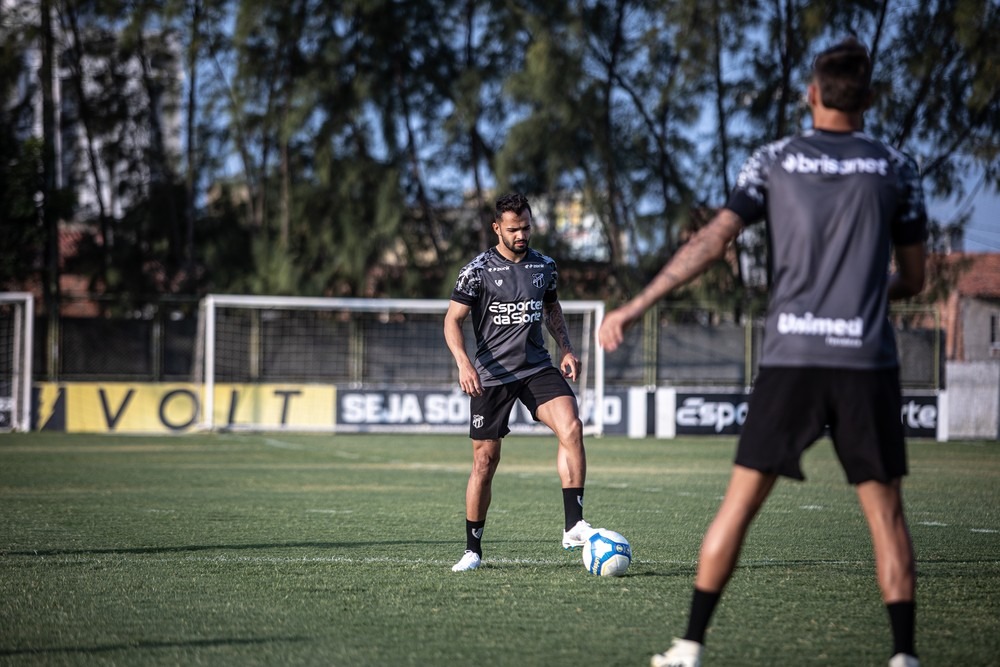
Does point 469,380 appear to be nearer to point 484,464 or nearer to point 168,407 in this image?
point 484,464

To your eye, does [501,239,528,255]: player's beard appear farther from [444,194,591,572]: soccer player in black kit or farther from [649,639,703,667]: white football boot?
[649,639,703,667]: white football boot

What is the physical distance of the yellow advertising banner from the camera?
2334 centimetres

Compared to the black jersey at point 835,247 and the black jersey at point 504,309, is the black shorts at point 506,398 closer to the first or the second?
the black jersey at point 504,309

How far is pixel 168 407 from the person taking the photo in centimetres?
2356

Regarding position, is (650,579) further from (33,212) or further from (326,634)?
(33,212)

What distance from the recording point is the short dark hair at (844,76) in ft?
14.0

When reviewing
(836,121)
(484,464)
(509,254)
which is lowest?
(484,464)

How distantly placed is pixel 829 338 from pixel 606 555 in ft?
8.80

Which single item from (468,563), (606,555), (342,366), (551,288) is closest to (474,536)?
(468,563)

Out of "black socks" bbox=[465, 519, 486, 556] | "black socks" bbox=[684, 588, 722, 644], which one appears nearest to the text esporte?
"black socks" bbox=[465, 519, 486, 556]

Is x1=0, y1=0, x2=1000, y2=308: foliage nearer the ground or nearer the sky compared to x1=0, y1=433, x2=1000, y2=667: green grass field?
nearer the sky

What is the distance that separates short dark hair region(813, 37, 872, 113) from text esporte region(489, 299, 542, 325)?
336 cm

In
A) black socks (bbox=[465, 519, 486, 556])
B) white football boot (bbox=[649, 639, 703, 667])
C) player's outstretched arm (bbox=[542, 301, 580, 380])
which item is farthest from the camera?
player's outstretched arm (bbox=[542, 301, 580, 380])

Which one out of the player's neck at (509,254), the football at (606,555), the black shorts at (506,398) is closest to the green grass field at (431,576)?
the football at (606,555)
